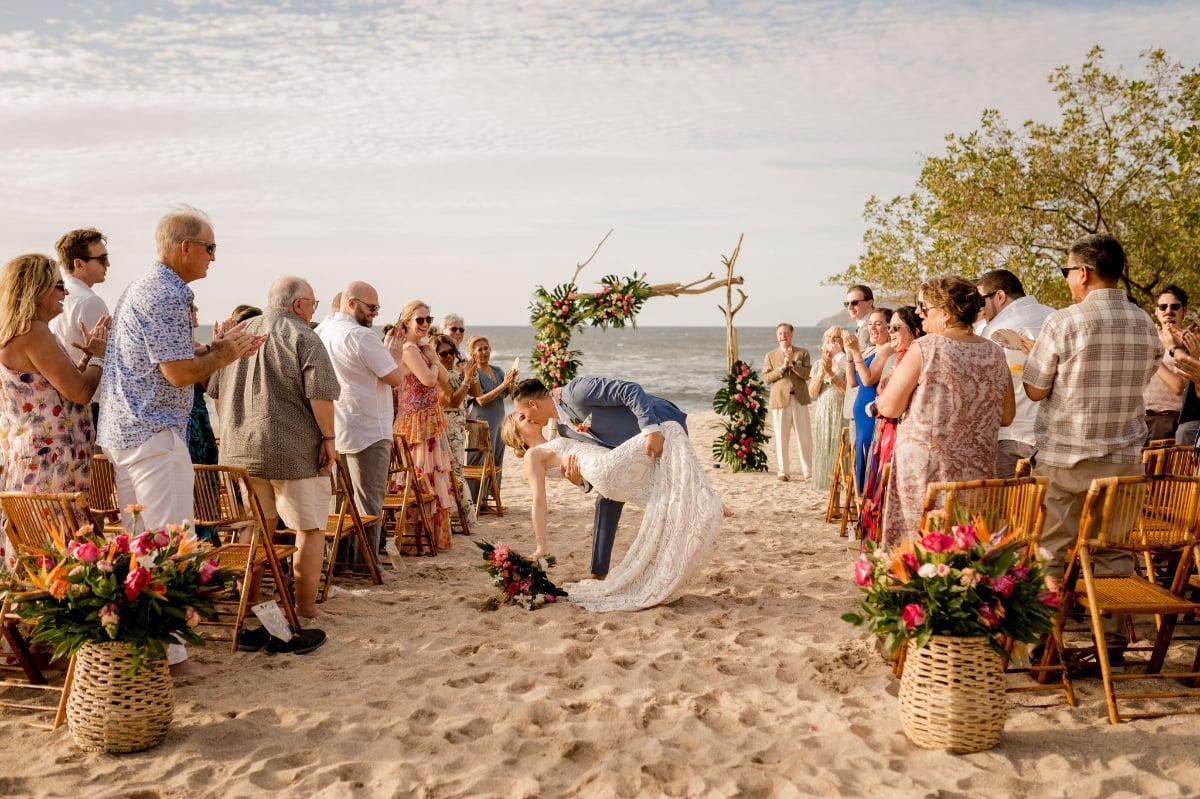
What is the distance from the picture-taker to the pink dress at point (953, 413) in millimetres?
4457

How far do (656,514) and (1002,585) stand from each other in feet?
8.65

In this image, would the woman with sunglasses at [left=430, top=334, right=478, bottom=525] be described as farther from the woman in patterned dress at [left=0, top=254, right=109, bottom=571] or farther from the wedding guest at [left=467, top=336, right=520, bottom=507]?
the woman in patterned dress at [left=0, top=254, right=109, bottom=571]

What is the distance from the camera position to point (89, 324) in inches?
204

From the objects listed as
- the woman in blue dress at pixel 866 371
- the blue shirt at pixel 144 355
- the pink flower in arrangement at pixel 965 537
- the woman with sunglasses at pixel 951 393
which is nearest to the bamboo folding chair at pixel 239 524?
the blue shirt at pixel 144 355

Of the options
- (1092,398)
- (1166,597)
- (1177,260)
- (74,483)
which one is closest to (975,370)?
(1092,398)

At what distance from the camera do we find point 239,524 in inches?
187

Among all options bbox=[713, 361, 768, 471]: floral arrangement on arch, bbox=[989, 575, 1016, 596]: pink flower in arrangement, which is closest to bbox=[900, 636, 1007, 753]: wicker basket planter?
bbox=[989, 575, 1016, 596]: pink flower in arrangement

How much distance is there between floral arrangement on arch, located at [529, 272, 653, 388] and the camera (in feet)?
36.9

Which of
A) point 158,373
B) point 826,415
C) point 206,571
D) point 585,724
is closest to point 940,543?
point 585,724

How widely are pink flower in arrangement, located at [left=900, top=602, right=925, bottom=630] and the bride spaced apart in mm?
2204

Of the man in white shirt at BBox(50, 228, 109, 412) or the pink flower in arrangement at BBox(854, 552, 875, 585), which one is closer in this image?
the pink flower in arrangement at BBox(854, 552, 875, 585)

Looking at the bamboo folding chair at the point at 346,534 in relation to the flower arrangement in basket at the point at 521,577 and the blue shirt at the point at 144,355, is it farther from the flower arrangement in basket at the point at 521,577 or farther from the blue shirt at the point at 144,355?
the blue shirt at the point at 144,355

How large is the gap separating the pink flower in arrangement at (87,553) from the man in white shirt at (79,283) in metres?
1.68

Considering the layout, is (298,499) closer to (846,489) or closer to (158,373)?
(158,373)
